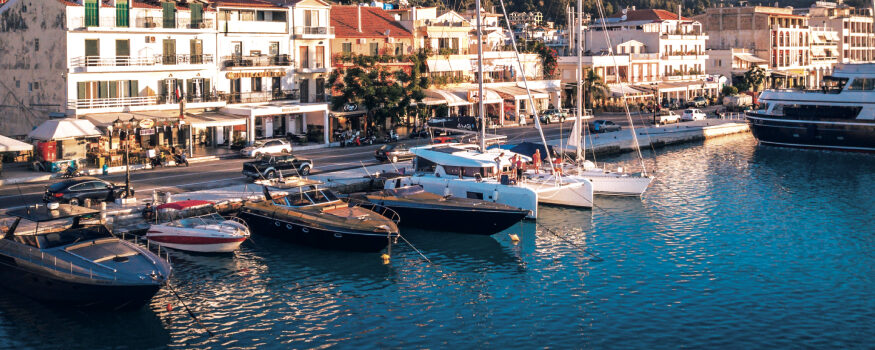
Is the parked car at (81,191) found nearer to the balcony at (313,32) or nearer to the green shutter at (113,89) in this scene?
the green shutter at (113,89)

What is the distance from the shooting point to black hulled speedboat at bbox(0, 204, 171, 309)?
1167 inches

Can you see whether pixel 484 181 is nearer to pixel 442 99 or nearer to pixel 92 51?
pixel 92 51

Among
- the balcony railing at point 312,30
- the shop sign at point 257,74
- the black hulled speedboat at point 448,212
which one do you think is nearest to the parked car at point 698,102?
the balcony railing at point 312,30

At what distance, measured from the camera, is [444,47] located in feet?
278

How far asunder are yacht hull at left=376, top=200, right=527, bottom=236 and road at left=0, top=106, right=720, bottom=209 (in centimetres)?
1104

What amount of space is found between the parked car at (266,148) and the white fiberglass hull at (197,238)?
21.1m

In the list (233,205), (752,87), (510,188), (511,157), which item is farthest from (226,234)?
(752,87)

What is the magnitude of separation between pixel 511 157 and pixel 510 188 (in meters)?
4.69

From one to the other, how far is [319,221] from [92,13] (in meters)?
26.8

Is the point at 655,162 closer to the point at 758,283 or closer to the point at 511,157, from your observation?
the point at 511,157

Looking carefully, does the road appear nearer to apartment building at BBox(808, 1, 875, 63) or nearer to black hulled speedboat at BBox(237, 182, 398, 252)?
black hulled speedboat at BBox(237, 182, 398, 252)

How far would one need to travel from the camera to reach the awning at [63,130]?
168ft

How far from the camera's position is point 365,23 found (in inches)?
3142

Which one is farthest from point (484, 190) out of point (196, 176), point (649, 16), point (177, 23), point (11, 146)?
point (649, 16)
